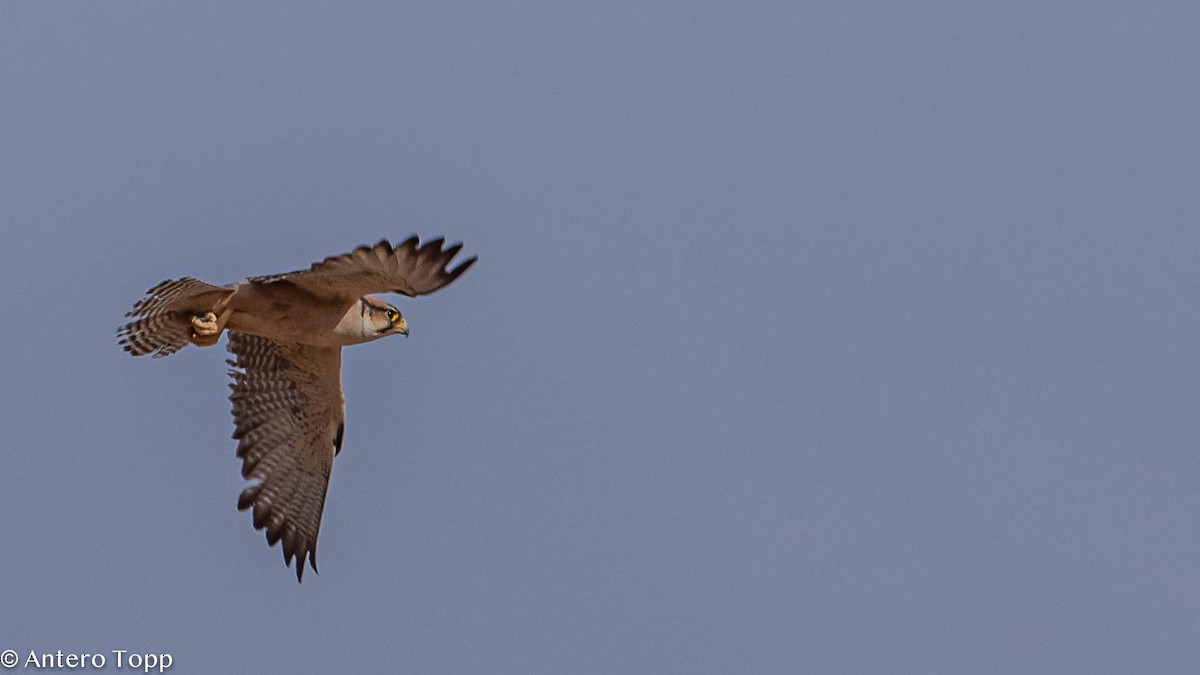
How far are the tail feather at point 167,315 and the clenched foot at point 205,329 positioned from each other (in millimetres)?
46

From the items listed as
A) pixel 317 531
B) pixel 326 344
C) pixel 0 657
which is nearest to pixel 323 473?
pixel 317 531

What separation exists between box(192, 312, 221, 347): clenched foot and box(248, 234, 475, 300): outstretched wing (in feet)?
1.87

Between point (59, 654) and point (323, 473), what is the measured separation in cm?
253

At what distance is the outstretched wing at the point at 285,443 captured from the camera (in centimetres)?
1370

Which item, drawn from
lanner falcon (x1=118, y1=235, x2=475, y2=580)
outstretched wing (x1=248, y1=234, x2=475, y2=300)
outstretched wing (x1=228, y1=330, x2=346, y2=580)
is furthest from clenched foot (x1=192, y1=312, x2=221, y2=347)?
outstretched wing (x1=228, y1=330, x2=346, y2=580)

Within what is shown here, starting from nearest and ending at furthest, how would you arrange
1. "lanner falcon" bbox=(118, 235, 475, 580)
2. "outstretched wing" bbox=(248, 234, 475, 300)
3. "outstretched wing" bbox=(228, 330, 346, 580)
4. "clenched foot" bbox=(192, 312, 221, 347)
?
"outstretched wing" bbox=(248, 234, 475, 300) → "lanner falcon" bbox=(118, 235, 475, 580) → "clenched foot" bbox=(192, 312, 221, 347) → "outstretched wing" bbox=(228, 330, 346, 580)

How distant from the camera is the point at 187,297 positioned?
1153 cm

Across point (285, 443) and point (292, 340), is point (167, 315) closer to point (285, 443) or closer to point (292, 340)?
point (292, 340)

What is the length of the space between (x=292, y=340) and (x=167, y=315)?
1142mm

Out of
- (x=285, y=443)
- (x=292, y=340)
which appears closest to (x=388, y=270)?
(x=292, y=340)

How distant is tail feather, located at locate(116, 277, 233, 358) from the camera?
11.4m

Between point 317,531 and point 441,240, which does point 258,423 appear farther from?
point 441,240

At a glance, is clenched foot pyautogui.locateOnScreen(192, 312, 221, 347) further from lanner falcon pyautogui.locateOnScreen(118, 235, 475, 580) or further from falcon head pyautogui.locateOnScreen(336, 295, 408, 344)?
falcon head pyautogui.locateOnScreen(336, 295, 408, 344)

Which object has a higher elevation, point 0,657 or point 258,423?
point 258,423
